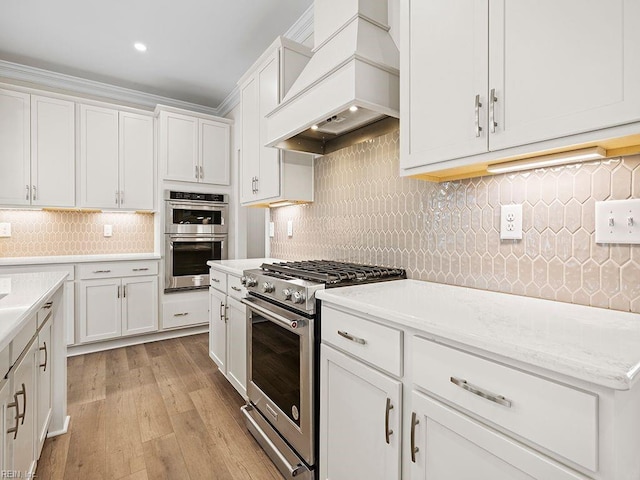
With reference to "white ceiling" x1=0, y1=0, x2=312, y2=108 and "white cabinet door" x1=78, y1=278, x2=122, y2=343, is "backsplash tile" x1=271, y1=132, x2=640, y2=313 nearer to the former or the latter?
"white ceiling" x1=0, y1=0, x2=312, y2=108

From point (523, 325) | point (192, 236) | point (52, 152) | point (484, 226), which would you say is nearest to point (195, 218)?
point (192, 236)

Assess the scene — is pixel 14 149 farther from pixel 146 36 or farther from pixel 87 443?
pixel 87 443

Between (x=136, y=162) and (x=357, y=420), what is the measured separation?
3.73m

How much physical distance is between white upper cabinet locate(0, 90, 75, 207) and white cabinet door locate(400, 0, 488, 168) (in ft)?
11.8

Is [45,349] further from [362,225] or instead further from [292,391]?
[362,225]

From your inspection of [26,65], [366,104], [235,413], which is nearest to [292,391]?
[235,413]

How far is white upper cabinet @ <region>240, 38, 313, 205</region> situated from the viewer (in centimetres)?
236

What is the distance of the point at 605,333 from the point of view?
871mm

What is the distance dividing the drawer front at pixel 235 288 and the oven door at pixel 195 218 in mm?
1727

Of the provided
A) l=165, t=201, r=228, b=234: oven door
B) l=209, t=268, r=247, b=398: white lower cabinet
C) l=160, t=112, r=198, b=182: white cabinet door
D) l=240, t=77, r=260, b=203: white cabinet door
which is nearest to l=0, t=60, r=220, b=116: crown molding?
l=160, t=112, r=198, b=182: white cabinet door

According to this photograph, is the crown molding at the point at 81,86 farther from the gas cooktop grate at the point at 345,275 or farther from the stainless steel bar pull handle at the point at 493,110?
the stainless steel bar pull handle at the point at 493,110

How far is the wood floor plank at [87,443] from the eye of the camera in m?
1.71

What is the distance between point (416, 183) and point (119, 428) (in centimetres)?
233

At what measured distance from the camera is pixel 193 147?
3.98 m
